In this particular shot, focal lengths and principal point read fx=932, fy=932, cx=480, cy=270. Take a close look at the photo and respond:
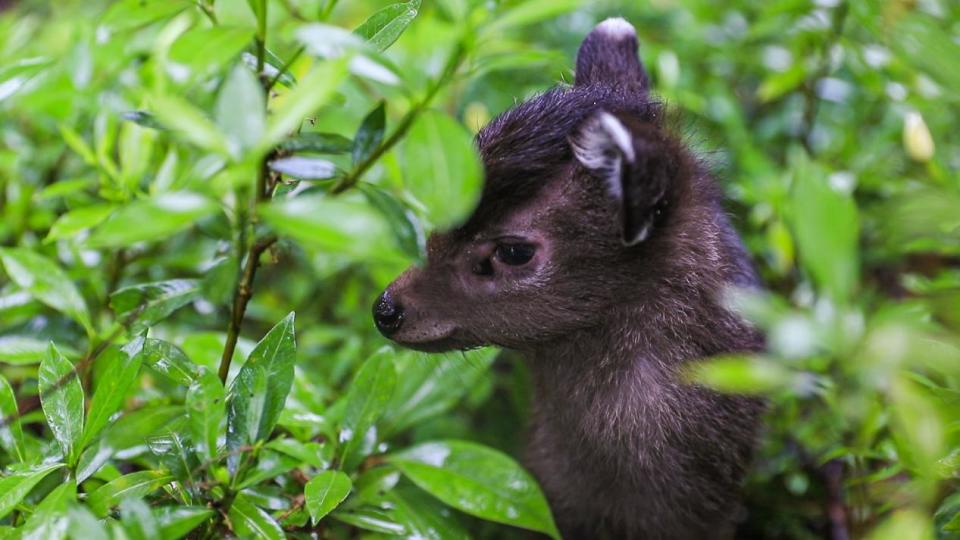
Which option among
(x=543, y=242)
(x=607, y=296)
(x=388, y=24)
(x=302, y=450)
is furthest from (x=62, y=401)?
(x=607, y=296)

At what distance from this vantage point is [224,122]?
1.26m

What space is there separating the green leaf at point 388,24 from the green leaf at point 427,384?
0.99 metres

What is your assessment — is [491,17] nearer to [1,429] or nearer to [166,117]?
[166,117]

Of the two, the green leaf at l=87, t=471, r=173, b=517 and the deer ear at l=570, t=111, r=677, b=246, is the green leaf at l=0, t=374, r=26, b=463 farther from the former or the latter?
the deer ear at l=570, t=111, r=677, b=246

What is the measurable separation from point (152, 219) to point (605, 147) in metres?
1.00

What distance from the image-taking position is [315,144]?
1646 millimetres

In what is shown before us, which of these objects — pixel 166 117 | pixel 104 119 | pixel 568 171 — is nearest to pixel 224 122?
pixel 166 117

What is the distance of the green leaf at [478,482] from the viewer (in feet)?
6.57

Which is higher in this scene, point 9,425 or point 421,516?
point 9,425

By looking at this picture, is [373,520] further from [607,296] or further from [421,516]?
[607,296]

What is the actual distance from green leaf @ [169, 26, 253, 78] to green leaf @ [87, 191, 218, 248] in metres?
Result: 0.31

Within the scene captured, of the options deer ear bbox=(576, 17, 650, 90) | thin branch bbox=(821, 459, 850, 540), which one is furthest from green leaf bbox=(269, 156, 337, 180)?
thin branch bbox=(821, 459, 850, 540)

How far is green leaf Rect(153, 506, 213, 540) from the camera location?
1531 mm

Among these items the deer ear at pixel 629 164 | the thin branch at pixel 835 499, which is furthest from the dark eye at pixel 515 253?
the thin branch at pixel 835 499
